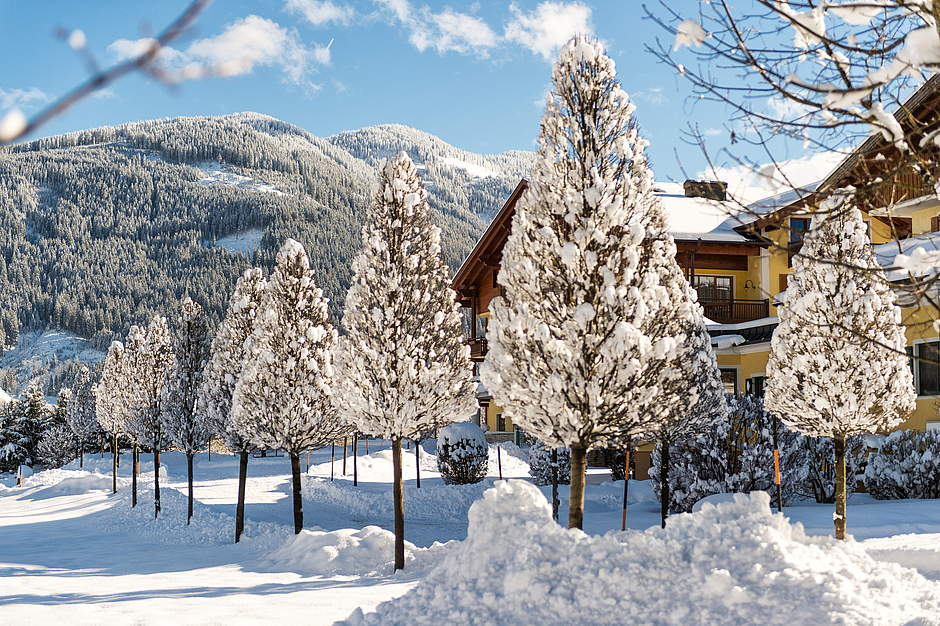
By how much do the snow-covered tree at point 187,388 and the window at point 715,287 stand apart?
19218 mm

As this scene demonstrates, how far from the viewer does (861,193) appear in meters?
4.26

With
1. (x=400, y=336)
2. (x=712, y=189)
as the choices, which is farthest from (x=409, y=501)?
(x=712, y=189)

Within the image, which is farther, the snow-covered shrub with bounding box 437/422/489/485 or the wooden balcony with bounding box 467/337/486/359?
the wooden balcony with bounding box 467/337/486/359

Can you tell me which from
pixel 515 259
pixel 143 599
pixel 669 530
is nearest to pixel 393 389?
pixel 515 259

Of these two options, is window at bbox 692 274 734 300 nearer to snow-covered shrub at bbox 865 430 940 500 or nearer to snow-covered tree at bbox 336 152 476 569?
snow-covered shrub at bbox 865 430 940 500

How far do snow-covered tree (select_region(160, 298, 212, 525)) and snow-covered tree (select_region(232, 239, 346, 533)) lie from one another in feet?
18.7

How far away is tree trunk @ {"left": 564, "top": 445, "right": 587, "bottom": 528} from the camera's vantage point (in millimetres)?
11383

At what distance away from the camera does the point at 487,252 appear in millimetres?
36156

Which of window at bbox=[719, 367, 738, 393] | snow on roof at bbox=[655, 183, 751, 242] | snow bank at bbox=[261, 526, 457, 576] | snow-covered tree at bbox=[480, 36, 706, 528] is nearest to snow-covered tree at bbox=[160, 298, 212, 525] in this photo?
snow bank at bbox=[261, 526, 457, 576]

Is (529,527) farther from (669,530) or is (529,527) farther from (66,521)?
(66,521)

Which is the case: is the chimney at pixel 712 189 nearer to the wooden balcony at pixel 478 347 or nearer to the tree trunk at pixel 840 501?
the tree trunk at pixel 840 501

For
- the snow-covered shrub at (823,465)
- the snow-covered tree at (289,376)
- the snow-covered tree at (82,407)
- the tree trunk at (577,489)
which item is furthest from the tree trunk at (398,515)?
the snow-covered tree at (82,407)

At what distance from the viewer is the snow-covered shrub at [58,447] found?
193 ft

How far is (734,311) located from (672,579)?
22836 millimetres
